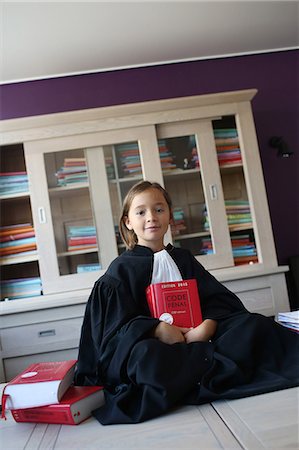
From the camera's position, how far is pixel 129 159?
2.69 metres

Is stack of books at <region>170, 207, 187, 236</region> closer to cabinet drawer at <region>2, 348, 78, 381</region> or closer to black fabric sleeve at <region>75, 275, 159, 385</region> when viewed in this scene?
cabinet drawer at <region>2, 348, 78, 381</region>

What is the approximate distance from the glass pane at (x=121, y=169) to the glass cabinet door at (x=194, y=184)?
16cm

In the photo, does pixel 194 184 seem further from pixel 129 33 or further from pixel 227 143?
pixel 129 33

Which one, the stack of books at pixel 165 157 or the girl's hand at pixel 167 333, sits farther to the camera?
the stack of books at pixel 165 157

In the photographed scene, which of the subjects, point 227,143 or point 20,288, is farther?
point 227,143

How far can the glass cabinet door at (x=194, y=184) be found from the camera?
2682 millimetres

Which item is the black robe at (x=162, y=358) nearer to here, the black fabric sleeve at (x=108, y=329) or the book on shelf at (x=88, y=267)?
the black fabric sleeve at (x=108, y=329)

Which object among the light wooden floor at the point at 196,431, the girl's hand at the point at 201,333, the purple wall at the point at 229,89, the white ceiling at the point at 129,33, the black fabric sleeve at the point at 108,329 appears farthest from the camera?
the purple wall at the point at 229,89

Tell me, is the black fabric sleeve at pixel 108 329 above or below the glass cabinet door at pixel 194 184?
below

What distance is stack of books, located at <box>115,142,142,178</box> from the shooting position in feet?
8.78

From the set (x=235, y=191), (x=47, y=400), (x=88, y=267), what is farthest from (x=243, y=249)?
(x=47, y=400)

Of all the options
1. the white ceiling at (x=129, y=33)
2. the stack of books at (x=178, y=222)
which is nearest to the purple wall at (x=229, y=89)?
the white ceiling at (x=129, y=33)

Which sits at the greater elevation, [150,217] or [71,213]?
[71,213]

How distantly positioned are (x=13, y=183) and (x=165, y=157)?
0.92 meters
